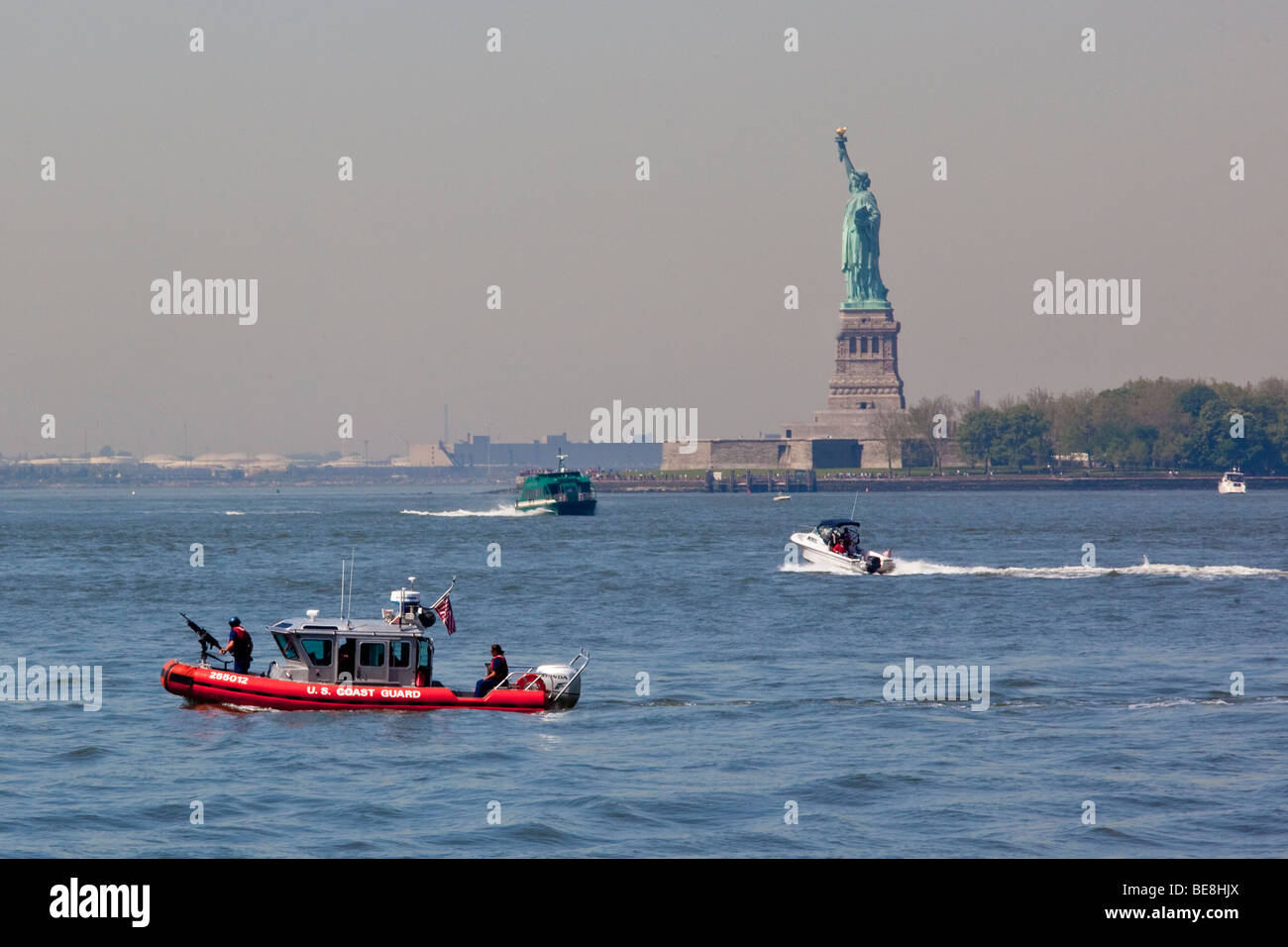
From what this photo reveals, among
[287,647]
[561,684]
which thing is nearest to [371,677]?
[287,647]

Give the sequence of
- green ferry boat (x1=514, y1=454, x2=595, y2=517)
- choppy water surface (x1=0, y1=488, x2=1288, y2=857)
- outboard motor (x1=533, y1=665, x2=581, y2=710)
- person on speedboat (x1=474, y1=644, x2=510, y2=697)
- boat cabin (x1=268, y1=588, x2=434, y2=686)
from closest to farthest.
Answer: choppy water surface (x1=0, y1=488, x2=1288, y2=857)
boat cabin (x1=268, y1=588, x2=434, y2=686)
outboard motor (x1=533, y1=665, x2=581, y2=710)
person on speedboat (x1=474, y1=644, x2=510, y2=697)
green ferry boat (x1=514, y1=454, x2=595, y2=517)

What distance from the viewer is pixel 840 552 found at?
268 feet

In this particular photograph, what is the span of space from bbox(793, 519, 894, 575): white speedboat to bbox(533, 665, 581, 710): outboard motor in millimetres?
42033

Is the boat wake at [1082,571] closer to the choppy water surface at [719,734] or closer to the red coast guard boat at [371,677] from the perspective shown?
the choppy water surface at [719,734]

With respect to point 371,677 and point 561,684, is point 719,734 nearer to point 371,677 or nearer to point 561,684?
point 561,684

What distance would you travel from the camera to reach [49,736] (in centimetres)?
3478

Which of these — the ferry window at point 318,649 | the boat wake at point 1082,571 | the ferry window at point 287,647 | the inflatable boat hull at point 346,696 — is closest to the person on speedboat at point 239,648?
the inflatable boat hull at point 346,696

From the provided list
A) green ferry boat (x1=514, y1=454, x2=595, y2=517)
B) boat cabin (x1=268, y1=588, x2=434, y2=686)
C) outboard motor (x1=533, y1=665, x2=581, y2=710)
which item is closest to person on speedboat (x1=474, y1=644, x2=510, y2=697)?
outboard motor (x1=533, y1=665, x2=581, y2=710)

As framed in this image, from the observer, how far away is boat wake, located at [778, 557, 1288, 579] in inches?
2985

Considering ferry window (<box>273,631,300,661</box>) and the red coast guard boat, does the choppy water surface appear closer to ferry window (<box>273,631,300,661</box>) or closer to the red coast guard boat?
the red coast guard boat

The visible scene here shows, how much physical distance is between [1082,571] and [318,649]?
166ft

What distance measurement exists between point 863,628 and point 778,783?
27141 millimetres

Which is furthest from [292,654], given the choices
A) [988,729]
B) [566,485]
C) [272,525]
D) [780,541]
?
[566,485]
